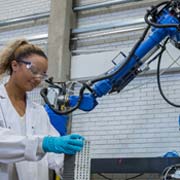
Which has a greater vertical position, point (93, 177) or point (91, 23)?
point (91, 23)

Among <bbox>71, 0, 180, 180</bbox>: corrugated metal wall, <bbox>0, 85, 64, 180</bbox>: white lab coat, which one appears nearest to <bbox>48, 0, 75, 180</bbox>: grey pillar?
<bbox>71, 0, 180, 180</bbox>: corrugated metal wall

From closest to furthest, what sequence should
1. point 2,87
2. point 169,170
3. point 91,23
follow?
point 2,87 < point 169,170 < point 91,23

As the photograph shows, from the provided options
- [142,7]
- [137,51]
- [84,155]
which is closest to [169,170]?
[137,51]

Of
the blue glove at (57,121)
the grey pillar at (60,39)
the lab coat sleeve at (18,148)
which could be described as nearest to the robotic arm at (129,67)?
the blue glove at (57,121)

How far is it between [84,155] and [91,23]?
3844mm

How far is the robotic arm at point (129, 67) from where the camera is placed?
304 cm

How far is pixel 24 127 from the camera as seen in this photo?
2.04 meters

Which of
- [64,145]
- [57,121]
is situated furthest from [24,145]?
[57,121]

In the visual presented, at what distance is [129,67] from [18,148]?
1.55 m

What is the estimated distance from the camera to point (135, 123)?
4879 mm

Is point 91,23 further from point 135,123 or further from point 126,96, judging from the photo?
point 135,123

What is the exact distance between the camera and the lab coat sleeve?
181 cm

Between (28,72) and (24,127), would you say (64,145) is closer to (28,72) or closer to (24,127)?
(24,127)

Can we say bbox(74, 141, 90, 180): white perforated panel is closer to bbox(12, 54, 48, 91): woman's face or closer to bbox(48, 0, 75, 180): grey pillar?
bbox(12, 54, 48, 91): woman's face
